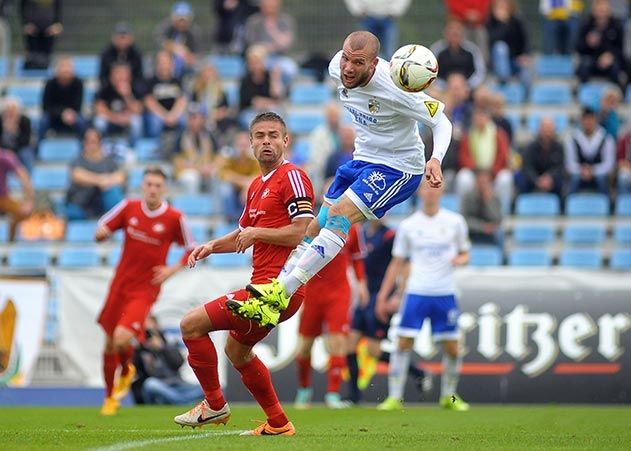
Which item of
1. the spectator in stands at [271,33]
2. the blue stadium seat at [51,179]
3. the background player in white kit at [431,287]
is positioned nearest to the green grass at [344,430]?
the background player in white kit at [431,287]

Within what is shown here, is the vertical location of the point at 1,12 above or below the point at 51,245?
above

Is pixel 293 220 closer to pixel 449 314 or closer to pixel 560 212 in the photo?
pixel 449 314

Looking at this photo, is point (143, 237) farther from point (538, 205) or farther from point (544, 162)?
point (544, 162)

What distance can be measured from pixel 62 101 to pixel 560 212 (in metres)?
8.60

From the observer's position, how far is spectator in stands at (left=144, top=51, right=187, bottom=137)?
22031mm

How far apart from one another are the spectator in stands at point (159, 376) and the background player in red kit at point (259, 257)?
7.28 m

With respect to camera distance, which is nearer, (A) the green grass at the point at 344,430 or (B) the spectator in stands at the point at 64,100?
(A) the green grass at the point at 344,430

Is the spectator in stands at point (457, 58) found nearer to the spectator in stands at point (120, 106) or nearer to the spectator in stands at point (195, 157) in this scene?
the spectator in stands at point (195, 157)

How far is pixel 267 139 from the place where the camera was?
9.41m

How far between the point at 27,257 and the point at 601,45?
1008 centimetres

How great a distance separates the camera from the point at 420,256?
15.4 metres

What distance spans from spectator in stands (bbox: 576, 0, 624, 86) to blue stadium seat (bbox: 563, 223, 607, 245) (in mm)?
3636

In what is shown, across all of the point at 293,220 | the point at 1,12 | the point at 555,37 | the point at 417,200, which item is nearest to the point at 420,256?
the point at 417,200

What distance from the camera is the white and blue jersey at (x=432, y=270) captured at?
50.1ft
